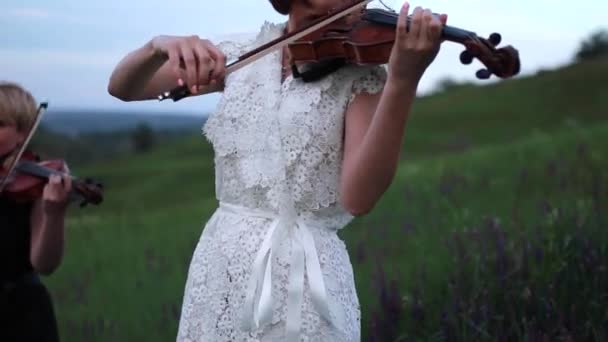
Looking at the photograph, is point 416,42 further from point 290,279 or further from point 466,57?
point 290,279

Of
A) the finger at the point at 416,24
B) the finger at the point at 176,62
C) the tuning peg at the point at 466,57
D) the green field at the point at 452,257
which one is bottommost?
the green field at the point at 452,257

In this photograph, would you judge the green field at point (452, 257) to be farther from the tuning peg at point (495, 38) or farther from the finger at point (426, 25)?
the finger at point (426, 25)

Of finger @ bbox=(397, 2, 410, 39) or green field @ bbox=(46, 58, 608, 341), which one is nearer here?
finger @ bbox=(397, 2, 410, 39)

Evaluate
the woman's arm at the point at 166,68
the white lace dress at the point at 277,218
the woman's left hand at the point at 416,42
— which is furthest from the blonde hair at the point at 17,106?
the woman's left hand at the point at 416,42

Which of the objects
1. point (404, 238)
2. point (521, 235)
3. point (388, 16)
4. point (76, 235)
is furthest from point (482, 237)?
point (76, 235)

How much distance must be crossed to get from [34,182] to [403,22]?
207cm

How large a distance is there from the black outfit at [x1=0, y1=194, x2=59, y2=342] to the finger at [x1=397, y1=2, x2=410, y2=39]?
212 cm

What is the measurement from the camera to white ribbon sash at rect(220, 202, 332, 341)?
2.54m

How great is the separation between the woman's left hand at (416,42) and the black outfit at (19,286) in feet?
6.83

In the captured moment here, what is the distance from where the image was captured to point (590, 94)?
1128 inches

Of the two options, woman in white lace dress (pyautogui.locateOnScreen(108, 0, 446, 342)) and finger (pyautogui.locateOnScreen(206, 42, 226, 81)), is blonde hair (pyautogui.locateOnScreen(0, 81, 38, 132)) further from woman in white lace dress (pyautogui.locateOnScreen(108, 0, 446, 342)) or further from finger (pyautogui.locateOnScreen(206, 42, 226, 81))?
finger (pyautogui.locateOnScreen(206, 42, 226, 81))

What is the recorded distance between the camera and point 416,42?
2.05 m

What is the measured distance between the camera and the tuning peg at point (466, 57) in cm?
213

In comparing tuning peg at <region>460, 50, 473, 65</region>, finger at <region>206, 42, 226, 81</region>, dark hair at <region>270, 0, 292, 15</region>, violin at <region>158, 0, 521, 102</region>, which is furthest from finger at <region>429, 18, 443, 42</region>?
dark hair at <region>270, 0, 292, 15</region>
